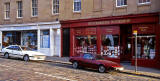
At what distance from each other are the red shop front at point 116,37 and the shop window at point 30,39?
15.6 ft

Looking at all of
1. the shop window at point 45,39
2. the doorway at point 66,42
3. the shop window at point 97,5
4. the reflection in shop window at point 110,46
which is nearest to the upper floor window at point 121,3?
the shop window at point 97,5

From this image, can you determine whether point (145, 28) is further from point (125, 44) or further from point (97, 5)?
point (97, 5)

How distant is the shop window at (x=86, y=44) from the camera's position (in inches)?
838

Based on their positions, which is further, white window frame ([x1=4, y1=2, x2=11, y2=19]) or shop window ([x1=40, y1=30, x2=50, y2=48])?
white window frame ([x1=4, y1=2, x2=11, y2=19])

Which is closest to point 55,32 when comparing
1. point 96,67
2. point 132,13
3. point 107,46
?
point 107,46

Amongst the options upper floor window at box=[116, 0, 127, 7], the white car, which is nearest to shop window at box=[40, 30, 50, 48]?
the white car

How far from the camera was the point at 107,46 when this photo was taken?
66.2 feet

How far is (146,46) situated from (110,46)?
3292 mm

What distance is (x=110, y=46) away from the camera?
20.0m

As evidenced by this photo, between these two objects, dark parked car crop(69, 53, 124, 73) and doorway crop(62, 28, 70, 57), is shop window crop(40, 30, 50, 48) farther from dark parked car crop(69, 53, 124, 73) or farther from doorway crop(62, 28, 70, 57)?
dark parked car crop(69, 53, 124, 73)

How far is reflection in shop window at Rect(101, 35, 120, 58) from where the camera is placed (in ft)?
64.1

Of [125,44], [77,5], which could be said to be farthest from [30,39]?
[125,44]

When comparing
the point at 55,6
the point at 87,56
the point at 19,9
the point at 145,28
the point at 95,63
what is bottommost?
the point at 95,63

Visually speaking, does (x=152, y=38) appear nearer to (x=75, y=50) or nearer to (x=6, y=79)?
(x=75, y=50)
